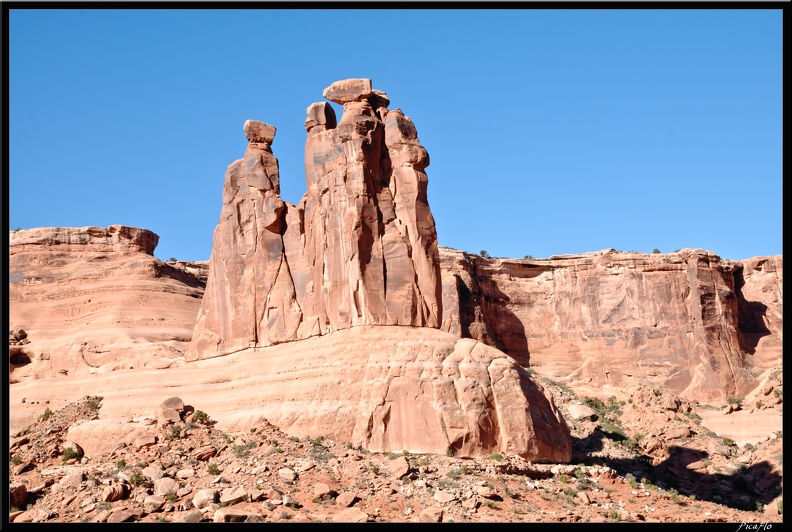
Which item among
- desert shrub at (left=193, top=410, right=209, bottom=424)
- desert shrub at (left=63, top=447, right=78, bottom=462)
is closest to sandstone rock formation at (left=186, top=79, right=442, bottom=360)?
desert shrub at (left=193, top=410, right=209, bottom=424)

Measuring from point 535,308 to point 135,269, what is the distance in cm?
3815

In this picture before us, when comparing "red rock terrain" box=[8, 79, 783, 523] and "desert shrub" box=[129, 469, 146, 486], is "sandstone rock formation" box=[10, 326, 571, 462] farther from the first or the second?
"desert shrub" box=[129, 469, 146, 486]

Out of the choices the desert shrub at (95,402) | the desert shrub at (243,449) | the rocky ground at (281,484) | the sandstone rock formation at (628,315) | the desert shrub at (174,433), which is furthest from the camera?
the sandstone rock formation at (628,315)

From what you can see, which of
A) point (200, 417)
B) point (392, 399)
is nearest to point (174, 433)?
point (200, 417)

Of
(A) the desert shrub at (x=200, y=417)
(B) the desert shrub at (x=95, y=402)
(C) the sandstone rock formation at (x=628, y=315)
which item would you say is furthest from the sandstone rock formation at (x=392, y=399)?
(C) the sandstone rock formation at (x=628, y=315)

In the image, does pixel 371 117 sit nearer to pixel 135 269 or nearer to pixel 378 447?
pixel 378 447

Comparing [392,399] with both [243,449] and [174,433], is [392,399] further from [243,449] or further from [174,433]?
[174,433]

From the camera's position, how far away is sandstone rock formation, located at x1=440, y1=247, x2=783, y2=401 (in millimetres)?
97688

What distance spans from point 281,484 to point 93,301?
36.6 meters

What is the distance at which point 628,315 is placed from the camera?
102375 millimetres

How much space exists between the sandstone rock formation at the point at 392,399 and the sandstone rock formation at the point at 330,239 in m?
1.91

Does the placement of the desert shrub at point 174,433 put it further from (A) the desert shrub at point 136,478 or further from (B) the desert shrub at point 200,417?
(A) the desert shrub at point 136,478

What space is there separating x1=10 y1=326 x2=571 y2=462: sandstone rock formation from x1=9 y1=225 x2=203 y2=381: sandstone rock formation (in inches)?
485

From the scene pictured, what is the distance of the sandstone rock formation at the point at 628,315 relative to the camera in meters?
97.7
